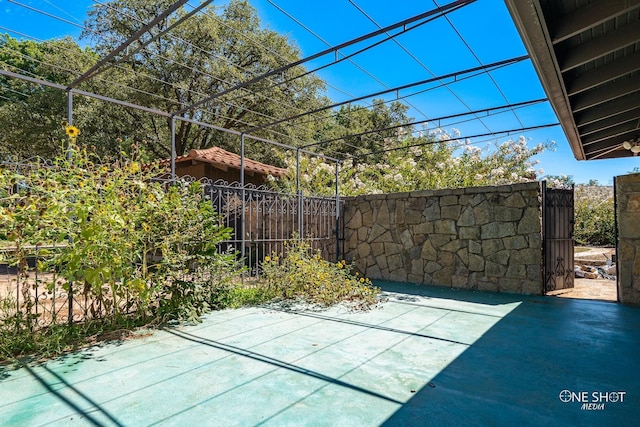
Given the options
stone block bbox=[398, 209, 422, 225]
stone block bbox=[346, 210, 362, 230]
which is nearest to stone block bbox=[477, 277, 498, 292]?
stone block bbox=[398, 209, 422, 225]

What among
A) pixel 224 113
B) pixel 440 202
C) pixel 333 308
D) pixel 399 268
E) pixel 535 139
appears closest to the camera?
pixel 333 308

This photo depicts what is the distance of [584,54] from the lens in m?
2.90

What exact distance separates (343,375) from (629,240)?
188 inches

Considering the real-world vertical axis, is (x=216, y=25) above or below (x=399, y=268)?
above

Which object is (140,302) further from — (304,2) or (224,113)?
(224,113)

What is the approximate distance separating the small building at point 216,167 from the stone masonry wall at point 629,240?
25.1 feet

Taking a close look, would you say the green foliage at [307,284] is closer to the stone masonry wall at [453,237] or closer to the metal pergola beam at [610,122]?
the stone masonry wall at [453,237]

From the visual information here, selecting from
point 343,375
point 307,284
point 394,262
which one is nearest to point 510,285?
point 394,262

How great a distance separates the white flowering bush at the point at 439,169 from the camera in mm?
8742

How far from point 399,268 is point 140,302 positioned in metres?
4.67

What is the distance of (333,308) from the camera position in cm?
484

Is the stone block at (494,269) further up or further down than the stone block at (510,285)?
further up

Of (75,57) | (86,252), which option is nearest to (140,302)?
(86,252)

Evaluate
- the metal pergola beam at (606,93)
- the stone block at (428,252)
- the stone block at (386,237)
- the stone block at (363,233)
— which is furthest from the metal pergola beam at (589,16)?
the stone block at (363,233)
